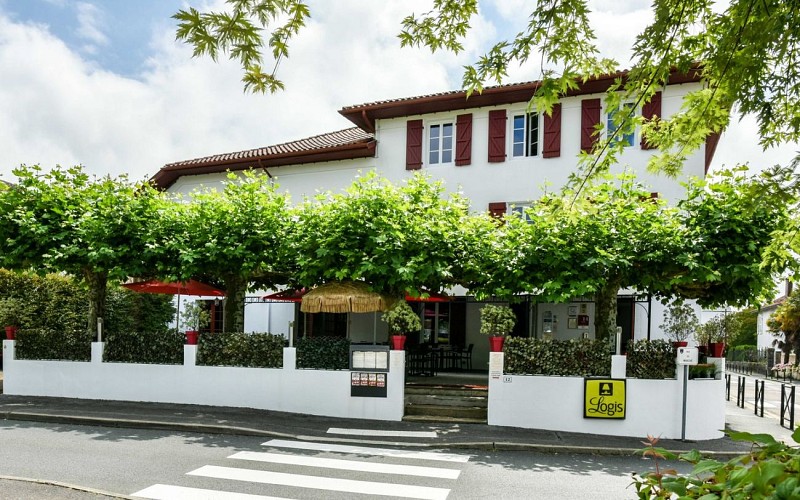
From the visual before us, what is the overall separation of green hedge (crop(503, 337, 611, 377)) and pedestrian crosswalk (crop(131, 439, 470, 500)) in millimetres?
3091

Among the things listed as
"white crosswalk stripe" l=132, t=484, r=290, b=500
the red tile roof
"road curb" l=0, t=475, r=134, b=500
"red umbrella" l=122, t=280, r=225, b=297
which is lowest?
"white crosswalk stripe" l=132, t=484, r=290, b=500

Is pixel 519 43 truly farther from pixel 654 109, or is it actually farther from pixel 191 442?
pixel 654 109

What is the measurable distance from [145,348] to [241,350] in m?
2.76

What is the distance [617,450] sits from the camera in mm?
10828

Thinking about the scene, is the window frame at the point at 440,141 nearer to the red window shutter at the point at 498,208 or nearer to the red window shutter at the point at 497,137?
the red window shutter at the point at 497,137

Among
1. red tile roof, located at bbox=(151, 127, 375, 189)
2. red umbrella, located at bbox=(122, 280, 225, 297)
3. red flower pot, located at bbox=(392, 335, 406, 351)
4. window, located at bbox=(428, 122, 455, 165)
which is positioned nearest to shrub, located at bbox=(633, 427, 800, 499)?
red flower pot, located at bbox=(392, 335, 406, 351)

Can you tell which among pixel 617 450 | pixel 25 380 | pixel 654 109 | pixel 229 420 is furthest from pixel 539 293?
pixel 25 380

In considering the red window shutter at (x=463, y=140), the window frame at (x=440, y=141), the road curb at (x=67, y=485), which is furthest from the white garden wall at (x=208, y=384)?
the window frame at (x=440, y=141)

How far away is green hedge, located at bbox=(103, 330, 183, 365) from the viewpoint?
589 inches

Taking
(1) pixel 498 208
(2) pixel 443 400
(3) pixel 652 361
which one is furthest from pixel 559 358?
(1) pixel 498 208

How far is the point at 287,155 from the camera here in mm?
21672

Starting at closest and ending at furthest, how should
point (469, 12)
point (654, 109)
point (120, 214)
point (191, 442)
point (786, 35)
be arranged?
point (786, 35), point (469, 12), point (191, 442), point (120, 214), point (654, 109)

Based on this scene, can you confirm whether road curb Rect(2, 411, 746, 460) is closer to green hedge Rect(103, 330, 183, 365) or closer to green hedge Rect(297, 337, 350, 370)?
green hedge Rect(297, 337, 350, 370)

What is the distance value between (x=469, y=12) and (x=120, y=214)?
12426mm
